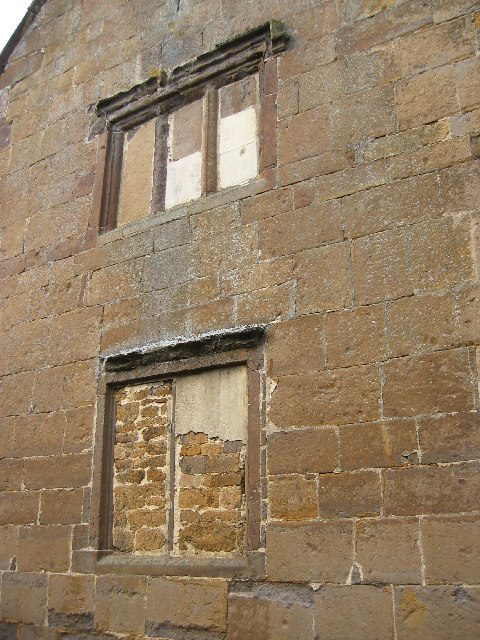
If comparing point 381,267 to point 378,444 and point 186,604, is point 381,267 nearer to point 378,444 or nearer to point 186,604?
point 378,444

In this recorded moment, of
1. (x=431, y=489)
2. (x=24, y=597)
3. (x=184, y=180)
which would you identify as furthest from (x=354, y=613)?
(x=184, y=180)

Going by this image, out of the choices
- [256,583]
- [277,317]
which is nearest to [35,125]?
[277,317]

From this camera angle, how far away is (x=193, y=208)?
501cm

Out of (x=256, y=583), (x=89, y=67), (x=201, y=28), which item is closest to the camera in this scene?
(x=256, y=583)

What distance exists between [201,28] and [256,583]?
13.9ft

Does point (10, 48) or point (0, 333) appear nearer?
point (0, 333)

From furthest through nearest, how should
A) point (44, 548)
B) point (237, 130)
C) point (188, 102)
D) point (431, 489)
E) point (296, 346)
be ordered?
1. point (188, 102)
2. point (237, 130)
3. point (44, 548)
4. point (296, 346)
5. point (431, 489)

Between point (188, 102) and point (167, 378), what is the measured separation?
2313mm

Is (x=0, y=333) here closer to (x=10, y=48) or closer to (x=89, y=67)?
(x=89, y=67)

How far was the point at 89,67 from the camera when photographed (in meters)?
6.20

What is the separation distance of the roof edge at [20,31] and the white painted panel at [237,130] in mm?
2933

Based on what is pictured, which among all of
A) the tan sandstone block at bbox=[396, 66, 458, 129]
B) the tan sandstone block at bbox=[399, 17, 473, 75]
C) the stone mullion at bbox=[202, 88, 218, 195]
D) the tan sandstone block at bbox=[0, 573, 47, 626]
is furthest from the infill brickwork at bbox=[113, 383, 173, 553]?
the tan sandstone block at bbox=[399, 17, 473, 75]

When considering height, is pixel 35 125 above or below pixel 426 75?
above

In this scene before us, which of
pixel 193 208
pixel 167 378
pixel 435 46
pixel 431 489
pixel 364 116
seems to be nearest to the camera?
pixel 431 489
